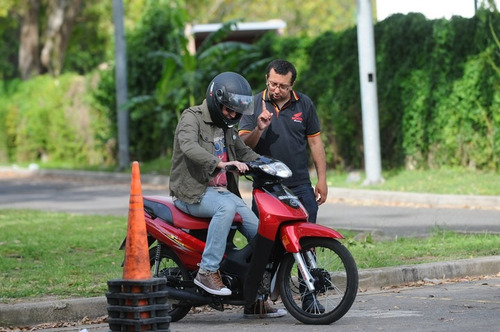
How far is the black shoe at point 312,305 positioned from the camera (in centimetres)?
726

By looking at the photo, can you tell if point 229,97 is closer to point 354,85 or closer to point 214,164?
point 214,164

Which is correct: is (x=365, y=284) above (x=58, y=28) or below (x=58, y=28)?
below

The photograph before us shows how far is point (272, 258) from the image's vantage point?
7.44m

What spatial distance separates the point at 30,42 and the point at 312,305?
1460 inches

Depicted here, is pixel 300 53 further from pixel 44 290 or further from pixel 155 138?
pixel 44 290

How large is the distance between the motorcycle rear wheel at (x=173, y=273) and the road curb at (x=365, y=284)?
497 millimetres

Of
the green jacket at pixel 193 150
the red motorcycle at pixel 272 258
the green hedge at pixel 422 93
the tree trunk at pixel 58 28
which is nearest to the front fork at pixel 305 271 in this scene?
the red motorcycle at pixel 272 258

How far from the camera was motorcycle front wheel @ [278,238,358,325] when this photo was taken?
7086mm

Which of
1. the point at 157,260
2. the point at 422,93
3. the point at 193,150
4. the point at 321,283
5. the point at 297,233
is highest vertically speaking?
the point at 422,93

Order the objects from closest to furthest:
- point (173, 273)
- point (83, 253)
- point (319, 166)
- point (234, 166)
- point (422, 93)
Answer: point (234, 166) → point (173, 273) → point (319, 166) → point (83, 253) → point (422, 93)

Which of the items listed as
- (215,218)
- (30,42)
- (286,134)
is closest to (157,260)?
(215,218)

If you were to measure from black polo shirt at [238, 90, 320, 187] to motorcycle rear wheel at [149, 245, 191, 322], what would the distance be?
3.31 feet

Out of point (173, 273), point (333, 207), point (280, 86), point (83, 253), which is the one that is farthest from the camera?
point (333, 207)

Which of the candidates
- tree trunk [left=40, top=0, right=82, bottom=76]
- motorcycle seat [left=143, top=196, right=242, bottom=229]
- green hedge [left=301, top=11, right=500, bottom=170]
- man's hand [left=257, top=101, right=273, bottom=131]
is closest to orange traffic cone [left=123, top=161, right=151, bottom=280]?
motorcycle seat [left=143, top=196, right=242, bottom=229]
